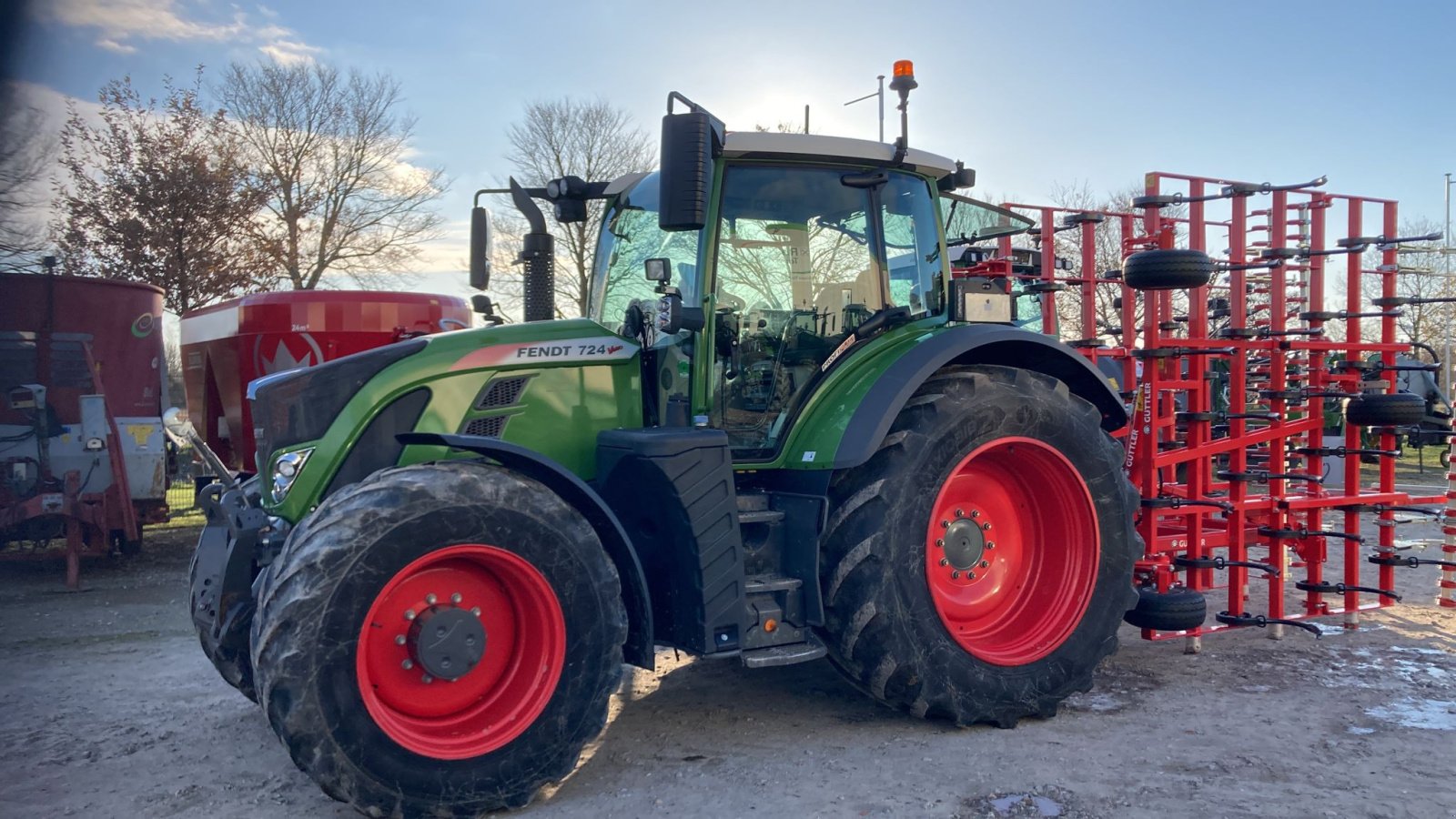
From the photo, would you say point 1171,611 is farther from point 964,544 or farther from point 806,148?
point 806,148

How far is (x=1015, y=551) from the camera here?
5.34m

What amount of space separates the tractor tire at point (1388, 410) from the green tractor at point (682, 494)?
2.08m

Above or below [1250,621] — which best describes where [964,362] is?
above

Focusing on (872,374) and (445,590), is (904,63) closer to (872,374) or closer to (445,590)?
(872,374)

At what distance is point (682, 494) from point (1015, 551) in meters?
1.99

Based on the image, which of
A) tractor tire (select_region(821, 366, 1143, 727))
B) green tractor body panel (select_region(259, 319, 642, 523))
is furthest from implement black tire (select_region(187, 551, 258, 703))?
tractor tire (select_region(821, 366, 1143, 727))

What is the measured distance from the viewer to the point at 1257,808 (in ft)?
12.4

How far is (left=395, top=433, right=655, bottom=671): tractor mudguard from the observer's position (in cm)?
399

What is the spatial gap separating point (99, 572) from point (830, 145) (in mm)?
8605

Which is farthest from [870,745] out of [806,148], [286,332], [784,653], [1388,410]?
[286,332]

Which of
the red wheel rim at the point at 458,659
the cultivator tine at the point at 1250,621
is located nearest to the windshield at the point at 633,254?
the red wheel rim at the point at 458,659

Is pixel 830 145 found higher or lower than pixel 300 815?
higher

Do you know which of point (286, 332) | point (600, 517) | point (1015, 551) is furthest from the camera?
point (286, 332)

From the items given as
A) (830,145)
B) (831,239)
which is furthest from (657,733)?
(830,145)
